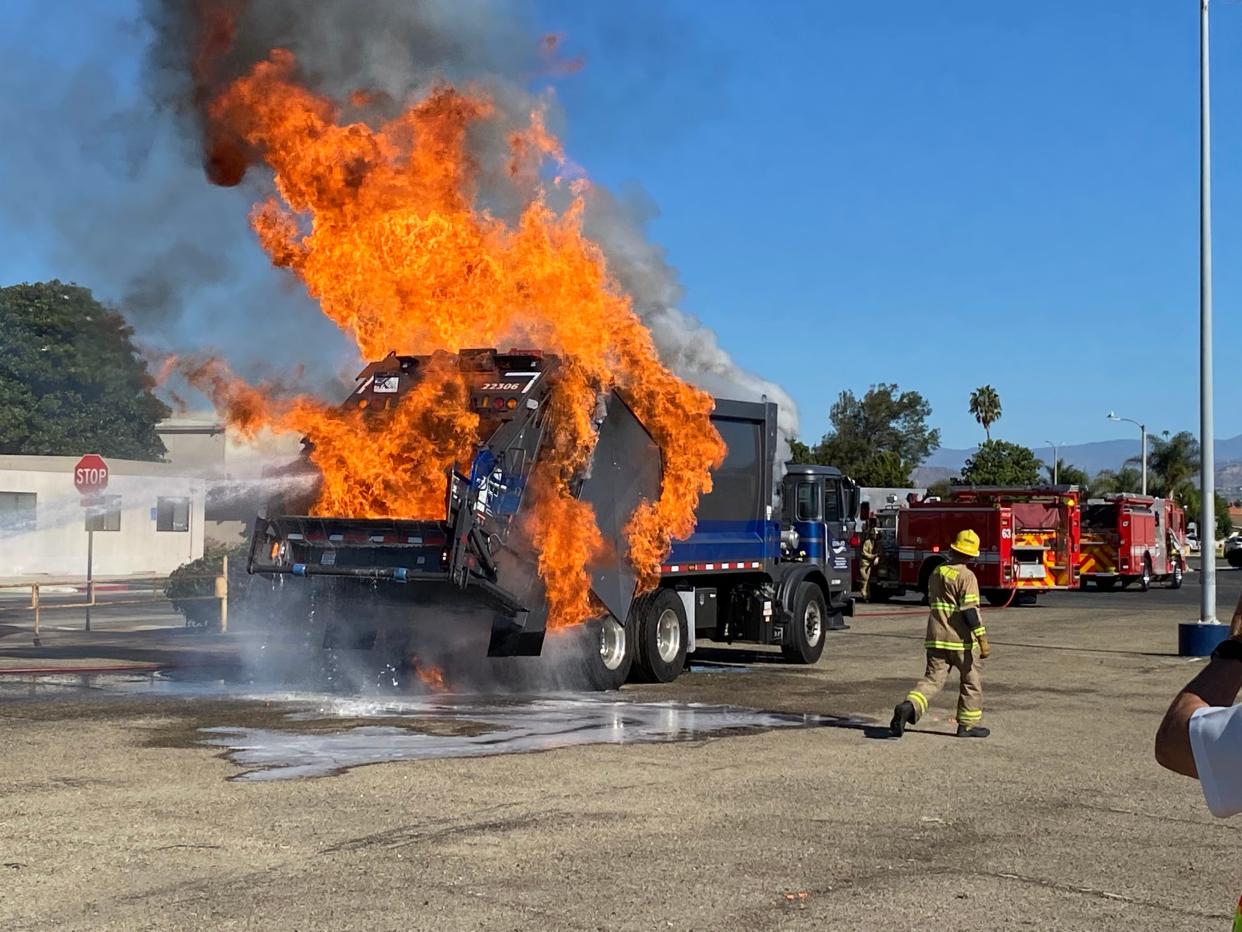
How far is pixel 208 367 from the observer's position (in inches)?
616

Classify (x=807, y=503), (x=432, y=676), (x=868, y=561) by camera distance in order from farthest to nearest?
1. (x=868, y=561)
2. (x=807, y=503)
3. (x=432, y=676)

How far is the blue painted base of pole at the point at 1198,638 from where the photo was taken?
19125 mm

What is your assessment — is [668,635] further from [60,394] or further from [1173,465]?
[1173,465]

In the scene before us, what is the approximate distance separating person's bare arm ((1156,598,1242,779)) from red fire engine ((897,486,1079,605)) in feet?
97.6

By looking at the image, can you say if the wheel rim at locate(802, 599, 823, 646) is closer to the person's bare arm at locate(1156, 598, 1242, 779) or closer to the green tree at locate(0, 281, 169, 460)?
the person's bare arm at locate(1156, 598, 1242, 779)

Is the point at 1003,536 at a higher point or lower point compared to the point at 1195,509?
lower

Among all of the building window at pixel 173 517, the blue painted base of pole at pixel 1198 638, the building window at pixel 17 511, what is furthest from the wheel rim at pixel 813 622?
the building window at pixel 17 511

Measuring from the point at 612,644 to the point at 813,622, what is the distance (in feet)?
13.9

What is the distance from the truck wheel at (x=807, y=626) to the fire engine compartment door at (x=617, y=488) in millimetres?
3547

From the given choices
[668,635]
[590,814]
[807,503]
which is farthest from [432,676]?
[807,503]

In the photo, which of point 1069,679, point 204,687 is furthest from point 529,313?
point 1069,679

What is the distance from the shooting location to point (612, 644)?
581 inches

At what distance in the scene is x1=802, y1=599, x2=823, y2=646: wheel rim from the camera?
17938mm

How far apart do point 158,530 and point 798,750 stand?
3201cm
